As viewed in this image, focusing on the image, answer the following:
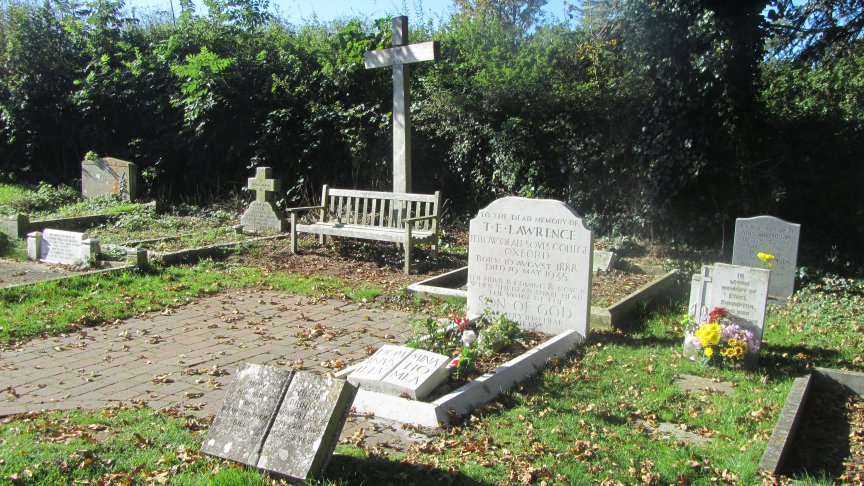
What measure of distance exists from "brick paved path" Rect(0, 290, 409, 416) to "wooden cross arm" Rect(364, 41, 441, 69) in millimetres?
4358

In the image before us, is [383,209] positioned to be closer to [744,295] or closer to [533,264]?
[533,264]

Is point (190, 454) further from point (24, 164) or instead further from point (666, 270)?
point (24, 164)

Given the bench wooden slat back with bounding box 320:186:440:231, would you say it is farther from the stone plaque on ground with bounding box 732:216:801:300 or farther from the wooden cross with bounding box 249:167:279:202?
the stone plaque on ground with bounding box 732:216:801:300

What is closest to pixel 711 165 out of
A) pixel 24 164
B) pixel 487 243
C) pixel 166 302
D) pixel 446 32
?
pixel 487 243

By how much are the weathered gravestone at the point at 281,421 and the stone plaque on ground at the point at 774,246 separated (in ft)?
23.0

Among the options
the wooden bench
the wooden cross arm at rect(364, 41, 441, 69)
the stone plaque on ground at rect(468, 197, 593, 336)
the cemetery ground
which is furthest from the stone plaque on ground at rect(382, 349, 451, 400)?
the wooden cross arm at rect(364, 41, 441, 69)

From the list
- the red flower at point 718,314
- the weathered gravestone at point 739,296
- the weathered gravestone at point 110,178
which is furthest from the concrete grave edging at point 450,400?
the weathered gravestone at point 110,178

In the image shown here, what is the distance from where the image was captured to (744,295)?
628cm

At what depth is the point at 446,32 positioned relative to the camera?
15.6m

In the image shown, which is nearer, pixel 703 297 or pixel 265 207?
pixel 703 297

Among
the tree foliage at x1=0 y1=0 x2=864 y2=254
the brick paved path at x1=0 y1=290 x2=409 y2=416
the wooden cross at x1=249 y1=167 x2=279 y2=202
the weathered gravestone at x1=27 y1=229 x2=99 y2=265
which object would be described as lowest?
the brick paved path at x1=0 y1=290 x2=409 y2=416

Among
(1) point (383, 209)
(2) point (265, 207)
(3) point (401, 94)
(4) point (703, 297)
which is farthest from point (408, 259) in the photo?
(4) point (703, 297)

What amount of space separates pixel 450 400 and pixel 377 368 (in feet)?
2.25

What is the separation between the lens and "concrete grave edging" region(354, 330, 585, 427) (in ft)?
16.1
